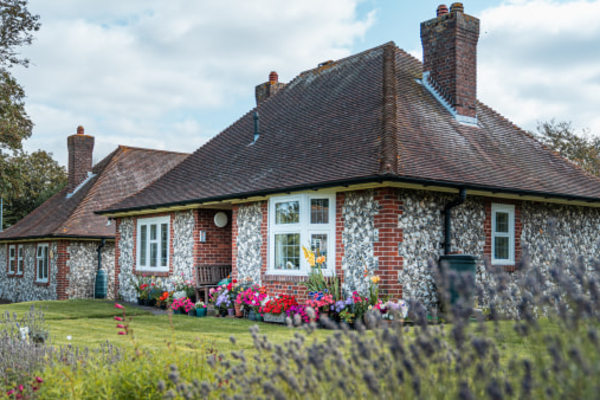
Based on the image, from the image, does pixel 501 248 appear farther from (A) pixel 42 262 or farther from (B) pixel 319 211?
(A) pixel 42 262

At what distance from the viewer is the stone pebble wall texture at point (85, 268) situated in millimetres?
22422

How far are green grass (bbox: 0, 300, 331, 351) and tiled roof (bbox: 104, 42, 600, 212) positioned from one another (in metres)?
2.81

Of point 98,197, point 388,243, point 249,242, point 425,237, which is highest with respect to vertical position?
point 98,197

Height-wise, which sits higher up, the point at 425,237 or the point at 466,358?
the point at 425,237

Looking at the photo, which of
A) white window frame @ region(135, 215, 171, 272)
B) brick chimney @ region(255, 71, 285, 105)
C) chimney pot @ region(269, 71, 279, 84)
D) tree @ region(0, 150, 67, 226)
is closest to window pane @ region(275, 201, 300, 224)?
white window frame @ region(135, 215, 171, 272)

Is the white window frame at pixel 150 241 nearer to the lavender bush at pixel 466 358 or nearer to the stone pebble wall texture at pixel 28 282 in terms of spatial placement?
the stone pebble wall texture at pixel 28 282

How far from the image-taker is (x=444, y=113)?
560 inches

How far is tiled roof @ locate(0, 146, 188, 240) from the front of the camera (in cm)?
2275

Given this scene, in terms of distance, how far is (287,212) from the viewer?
1305 centimetres

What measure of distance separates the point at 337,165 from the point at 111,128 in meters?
19.9

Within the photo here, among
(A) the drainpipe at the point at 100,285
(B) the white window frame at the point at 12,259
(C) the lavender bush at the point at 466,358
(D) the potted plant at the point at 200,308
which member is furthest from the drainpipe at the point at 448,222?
(B) the white window frame at the point at 12,259

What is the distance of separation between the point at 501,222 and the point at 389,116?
3.25 m

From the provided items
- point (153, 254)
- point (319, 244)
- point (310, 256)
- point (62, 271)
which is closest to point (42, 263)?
Answer: point (62, 271)

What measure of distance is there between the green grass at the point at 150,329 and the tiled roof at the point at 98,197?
7.06 meters
